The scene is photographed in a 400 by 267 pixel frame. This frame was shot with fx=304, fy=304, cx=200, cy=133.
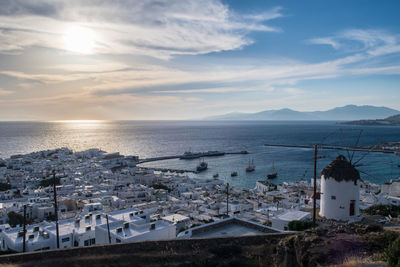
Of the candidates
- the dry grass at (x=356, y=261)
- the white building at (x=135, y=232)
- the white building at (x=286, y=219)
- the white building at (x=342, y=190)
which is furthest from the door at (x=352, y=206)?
the white building at (x=135, y=232)

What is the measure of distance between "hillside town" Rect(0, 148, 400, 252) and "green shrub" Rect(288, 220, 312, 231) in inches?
38.5

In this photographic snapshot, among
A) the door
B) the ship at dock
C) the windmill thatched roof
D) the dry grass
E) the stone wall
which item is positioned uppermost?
the windmill thatched roof

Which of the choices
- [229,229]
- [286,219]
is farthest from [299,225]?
[229,229]

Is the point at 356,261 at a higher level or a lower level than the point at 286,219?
higher

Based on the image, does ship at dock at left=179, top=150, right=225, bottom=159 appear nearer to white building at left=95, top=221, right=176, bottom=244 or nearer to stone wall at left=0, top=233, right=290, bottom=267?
white building at left=95, top=221, right=176, bottom=244

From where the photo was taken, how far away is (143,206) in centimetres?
3097

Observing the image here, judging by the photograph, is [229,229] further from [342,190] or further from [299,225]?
[342,190]

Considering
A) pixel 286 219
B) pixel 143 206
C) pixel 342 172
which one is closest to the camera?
pixel 342 172

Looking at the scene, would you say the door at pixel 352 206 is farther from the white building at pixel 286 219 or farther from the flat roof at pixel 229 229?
the flat roof at pixel 229 229

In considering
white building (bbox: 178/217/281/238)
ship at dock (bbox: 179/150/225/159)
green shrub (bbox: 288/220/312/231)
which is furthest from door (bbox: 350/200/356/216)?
ship at dock (bbox: 179/150/225/159)

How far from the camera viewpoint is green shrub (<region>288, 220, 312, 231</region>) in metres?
12.9

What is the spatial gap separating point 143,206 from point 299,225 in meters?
20.8

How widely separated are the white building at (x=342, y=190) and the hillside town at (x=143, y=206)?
0.13 feet

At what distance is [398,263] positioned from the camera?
4.82m
